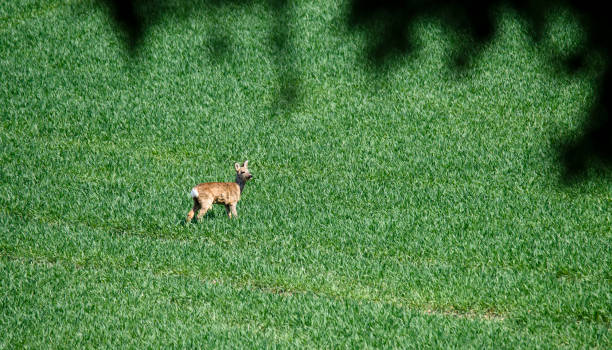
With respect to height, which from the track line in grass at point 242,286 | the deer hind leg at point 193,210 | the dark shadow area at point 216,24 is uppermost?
the dark shadow area at point 216,24

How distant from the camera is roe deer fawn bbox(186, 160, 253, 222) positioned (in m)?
7.75

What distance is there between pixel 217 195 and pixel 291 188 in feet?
5.04

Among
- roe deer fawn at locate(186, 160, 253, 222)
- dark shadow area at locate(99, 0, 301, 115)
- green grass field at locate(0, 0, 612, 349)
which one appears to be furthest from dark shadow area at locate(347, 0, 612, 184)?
roe deer fawn at locate(186, 160, 253, 222)

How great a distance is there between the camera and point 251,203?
8.73 metres

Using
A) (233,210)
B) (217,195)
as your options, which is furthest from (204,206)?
(233,210)

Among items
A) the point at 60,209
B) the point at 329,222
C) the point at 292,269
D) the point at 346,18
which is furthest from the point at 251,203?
the point at 346,18

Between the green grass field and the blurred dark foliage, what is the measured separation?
0.15 metres

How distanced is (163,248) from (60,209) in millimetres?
1763

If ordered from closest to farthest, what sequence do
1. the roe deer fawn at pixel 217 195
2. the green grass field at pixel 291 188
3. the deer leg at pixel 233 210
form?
the green grass field at pixel 291 188, the roe deer fawn at pixel 217 195, the deer leg at pixel 233 210

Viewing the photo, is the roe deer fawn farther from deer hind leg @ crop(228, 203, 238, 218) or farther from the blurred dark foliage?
the blurred dark foliage

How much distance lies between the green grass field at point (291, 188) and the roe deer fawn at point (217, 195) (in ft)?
0.63

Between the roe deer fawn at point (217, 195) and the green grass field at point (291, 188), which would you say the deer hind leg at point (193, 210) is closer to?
the roe deer fawn at point (217, 195)

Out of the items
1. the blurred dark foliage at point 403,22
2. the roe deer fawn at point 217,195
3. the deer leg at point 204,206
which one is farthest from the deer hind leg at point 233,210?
the blurred dark foliage at point 403,22

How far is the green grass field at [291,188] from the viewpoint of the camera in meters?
6.40
